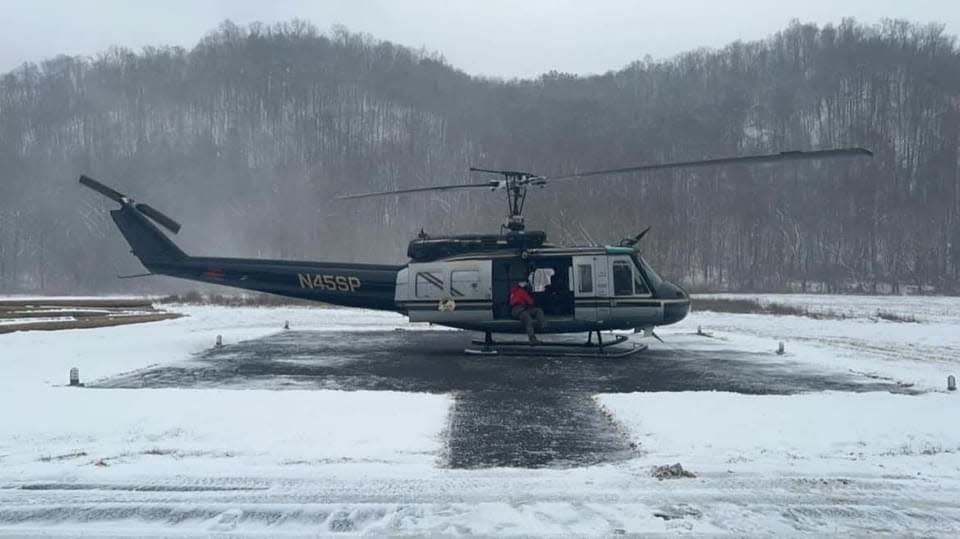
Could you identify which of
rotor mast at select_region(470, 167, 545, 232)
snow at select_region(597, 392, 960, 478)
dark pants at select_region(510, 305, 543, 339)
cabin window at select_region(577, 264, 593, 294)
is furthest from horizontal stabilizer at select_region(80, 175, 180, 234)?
snow at select_region(597, 392, 960, 478)

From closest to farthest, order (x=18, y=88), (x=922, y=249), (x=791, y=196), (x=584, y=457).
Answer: (x=584, y=457)
(x=922, y=249)
(x=791, y=196)
(x=18, y=88)

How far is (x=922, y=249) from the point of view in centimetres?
5478

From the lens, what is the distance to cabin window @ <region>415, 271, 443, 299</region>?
573 inches

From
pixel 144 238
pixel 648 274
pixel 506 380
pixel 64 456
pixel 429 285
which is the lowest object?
pixel 506 380

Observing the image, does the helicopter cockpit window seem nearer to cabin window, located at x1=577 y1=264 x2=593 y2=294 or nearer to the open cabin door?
the open cabin door

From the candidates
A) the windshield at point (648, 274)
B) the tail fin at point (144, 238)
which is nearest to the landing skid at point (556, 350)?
the windshield at point (648, 274)

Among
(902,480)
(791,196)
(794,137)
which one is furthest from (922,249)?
(902,480)

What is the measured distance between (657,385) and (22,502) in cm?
814

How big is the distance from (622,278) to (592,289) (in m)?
0.64

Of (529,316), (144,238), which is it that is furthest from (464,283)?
(144,238)

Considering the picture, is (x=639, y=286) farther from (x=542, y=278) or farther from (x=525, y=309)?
(x=525, y=309)

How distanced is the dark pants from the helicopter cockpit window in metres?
1.54

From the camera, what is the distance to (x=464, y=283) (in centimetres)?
1447

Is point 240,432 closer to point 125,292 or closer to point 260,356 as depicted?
point 260,356
